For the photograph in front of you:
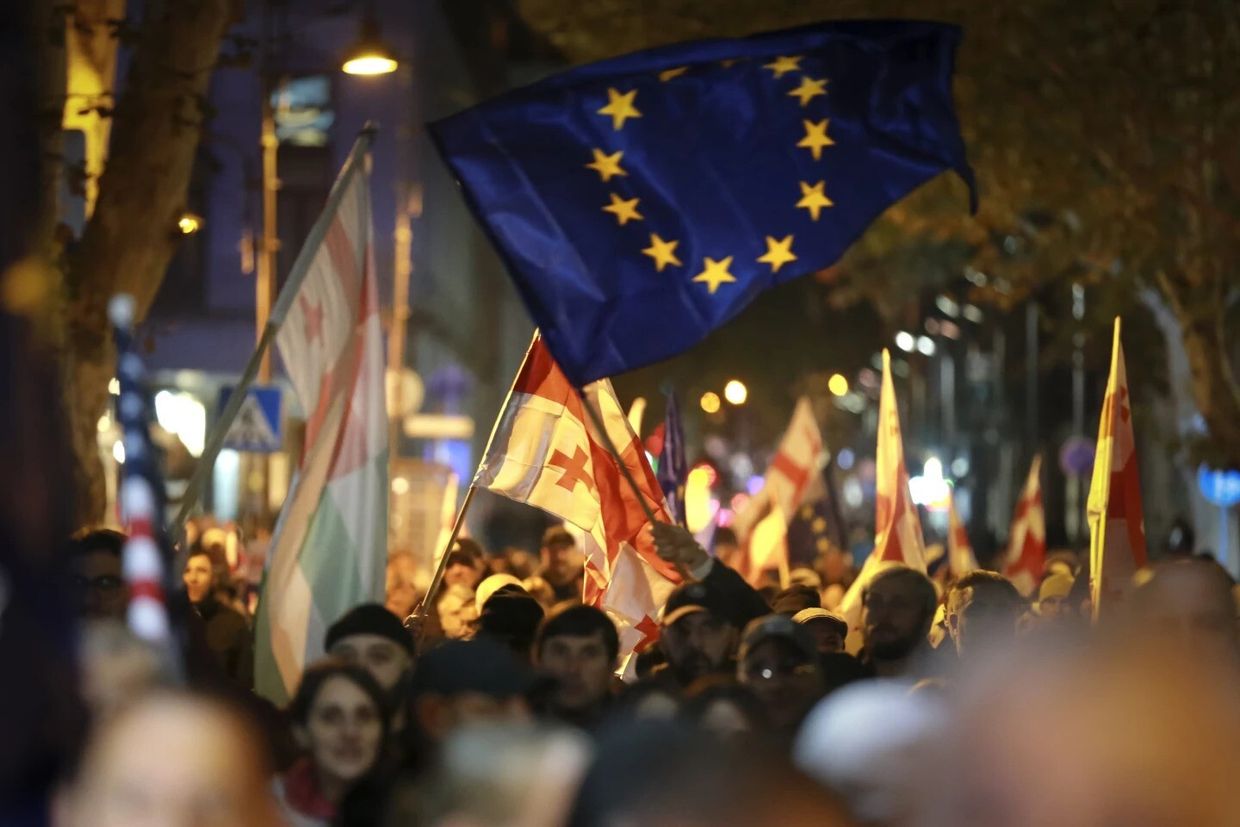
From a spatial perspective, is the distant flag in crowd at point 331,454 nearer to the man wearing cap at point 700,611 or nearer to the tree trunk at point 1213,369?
the man wearing cap at point 700,611

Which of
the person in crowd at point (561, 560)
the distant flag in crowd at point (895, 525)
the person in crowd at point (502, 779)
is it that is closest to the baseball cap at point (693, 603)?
the person in crowd at point (502, 779)

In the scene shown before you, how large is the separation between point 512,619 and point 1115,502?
3064mm

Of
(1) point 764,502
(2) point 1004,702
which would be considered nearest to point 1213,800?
(2) point 1004,702

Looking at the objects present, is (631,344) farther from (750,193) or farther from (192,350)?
(192,350)

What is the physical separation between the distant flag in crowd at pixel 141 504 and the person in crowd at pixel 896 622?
305 cm

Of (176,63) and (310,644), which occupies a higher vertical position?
(176,63)

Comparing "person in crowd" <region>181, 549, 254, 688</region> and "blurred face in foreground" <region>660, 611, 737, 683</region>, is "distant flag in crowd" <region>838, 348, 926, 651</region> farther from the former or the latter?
"blurred face in foreground" <region>660, 611, 737, 683</region>

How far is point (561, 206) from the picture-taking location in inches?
307

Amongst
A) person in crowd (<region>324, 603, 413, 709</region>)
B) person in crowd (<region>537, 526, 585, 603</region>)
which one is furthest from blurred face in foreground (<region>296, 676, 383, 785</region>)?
person in crowd (<region>537, 526, 585, 603</region>)

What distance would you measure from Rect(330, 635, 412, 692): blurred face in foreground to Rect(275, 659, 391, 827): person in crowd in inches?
24.2

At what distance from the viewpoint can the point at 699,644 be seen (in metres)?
7.34

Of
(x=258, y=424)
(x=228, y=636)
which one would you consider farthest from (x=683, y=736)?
(x=258, y=424)

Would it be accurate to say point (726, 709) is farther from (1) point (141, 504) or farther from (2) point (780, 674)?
(1) point (141, 504)

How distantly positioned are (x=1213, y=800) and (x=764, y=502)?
12055mm
